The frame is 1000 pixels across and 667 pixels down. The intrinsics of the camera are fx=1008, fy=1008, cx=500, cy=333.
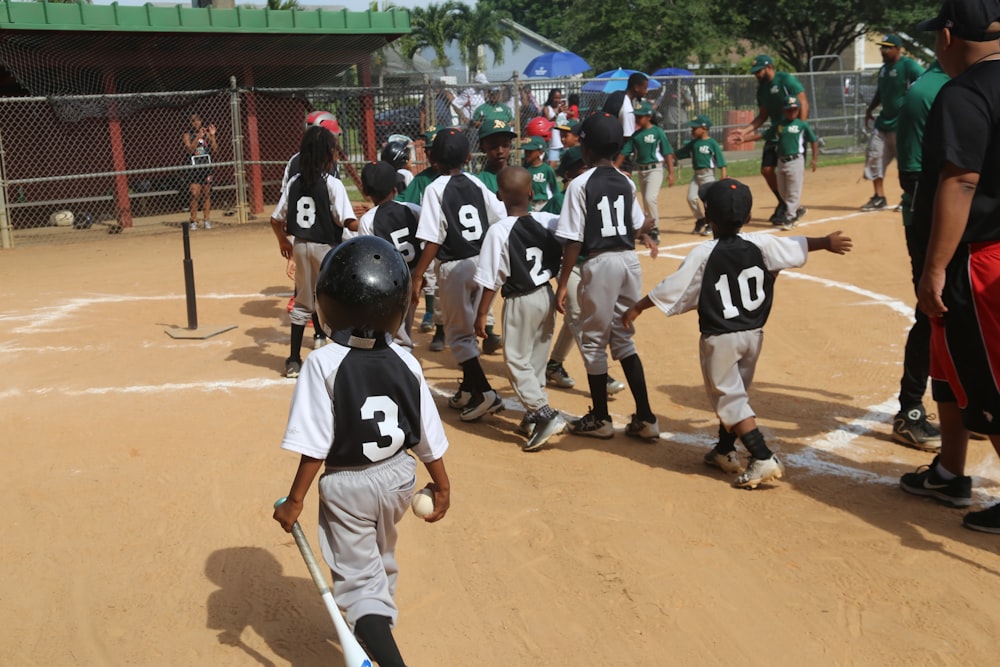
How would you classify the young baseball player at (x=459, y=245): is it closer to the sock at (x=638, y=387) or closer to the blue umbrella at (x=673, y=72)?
the sock at (x=638, y=387)

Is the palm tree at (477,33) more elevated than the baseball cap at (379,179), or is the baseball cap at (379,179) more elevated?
the palm tree at (477,33)

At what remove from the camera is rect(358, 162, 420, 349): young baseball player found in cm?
752

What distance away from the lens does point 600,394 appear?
6750mm

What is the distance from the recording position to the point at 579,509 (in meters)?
5.57

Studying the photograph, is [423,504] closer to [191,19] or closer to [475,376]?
[475,376]

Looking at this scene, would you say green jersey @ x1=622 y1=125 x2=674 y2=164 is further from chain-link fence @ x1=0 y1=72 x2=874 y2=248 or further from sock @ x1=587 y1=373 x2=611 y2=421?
sock @ x1=587 y1=373 x2=611 y2=421

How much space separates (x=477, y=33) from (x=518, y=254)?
155ft

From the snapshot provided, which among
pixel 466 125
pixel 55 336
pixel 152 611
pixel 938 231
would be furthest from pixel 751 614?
pixel 466 125

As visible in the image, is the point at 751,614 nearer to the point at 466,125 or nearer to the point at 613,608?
the point at 613,608

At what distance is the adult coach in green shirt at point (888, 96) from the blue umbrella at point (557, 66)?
22.4 metres

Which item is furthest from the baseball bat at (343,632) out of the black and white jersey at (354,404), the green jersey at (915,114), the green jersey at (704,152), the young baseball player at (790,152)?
the green jersey at (704,152)

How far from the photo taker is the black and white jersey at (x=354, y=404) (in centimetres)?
358

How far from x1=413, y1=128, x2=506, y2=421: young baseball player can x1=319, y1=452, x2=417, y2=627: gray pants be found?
3.40 metres

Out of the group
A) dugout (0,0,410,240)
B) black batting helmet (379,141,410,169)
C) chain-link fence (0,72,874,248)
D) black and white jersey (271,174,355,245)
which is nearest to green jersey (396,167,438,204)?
black batting helmet (379,141,410,169)
